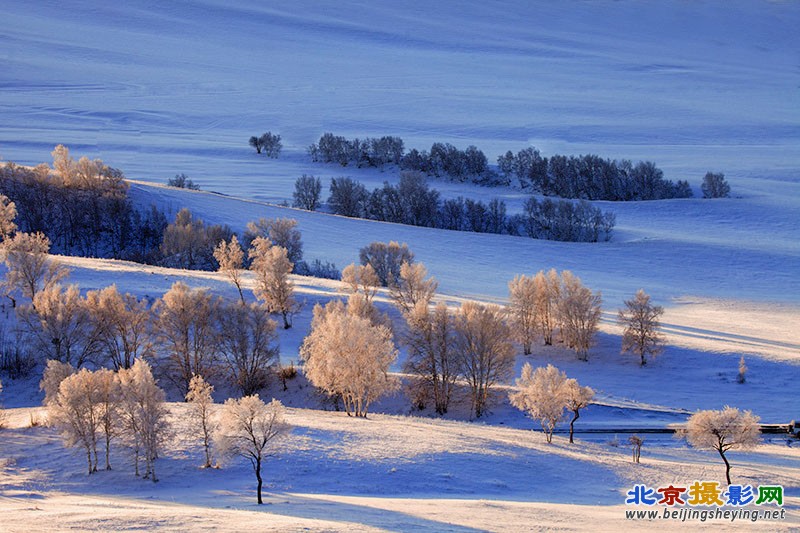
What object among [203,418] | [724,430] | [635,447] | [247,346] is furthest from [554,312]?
[203,418]

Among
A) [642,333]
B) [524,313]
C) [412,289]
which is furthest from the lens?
[412,289]

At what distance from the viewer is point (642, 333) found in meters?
41.6

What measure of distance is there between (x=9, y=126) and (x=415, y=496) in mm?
133357

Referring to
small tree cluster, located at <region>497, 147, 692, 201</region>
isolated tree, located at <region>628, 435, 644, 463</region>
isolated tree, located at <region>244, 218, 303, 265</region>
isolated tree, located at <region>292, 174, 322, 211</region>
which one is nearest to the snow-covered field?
isolated tree, located at <region>628, 435, 644, 463</region>

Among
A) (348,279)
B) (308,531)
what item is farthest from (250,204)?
(308,531)

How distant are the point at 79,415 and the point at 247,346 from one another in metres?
14.3

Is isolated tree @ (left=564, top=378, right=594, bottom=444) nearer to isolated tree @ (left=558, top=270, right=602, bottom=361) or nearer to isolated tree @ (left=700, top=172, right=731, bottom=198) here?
isolated tree @ (left=558, top=270, right=602, bottom=361)

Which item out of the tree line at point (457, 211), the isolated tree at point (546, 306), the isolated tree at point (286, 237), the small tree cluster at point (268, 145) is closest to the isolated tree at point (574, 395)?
the isolated tree at point (546, 306)

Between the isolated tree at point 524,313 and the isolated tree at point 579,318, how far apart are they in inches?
58.8

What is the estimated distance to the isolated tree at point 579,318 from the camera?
42844 millimetres

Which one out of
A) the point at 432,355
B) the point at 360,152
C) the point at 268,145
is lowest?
the point at 432,355

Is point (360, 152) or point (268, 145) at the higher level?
point (268, 145)

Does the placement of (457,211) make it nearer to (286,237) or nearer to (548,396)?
(286,237)

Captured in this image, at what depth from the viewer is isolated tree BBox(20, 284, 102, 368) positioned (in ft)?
122
